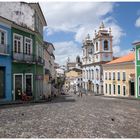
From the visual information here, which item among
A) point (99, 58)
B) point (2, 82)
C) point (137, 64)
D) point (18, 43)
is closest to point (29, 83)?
point (18, 43)

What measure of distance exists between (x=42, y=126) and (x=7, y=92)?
11.5 m

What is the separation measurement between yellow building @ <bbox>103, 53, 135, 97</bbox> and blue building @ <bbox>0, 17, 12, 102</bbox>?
2156 cm

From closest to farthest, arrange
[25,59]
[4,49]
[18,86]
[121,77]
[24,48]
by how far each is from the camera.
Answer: [4,49] → [18,86] → [25,59] → [24,48] → [121,77]

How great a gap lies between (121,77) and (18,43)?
2422 cm

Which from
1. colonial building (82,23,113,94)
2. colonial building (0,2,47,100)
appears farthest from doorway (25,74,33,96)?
colonial building (82,23,113,94)

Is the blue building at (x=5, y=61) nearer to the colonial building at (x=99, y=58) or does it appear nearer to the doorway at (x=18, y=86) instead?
the doorway at (x=18, y=86)

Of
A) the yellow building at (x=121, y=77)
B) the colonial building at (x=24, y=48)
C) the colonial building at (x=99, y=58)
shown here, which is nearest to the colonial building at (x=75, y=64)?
the colonial building at (x=99, y=58)

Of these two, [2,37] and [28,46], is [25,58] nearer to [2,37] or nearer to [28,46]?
[28,46]

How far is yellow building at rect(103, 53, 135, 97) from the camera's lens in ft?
128

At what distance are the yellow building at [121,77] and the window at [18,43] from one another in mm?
19883

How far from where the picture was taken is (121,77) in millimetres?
42625

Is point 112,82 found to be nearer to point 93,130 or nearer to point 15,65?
point 15,65

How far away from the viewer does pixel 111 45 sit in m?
58.8

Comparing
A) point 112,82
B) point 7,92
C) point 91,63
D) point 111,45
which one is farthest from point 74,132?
point 91,63
